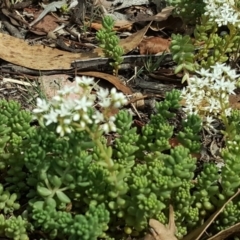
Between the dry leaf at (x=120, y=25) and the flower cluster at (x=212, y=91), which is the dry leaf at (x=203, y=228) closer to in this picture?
the flower cluster at (x=212, y=91)

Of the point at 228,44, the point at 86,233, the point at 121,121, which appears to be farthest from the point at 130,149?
the point at 228,44

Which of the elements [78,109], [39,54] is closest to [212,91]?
[78,109]

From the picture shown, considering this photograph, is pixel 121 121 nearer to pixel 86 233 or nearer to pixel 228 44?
pixel 86 233

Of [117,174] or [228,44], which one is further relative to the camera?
[228,44]

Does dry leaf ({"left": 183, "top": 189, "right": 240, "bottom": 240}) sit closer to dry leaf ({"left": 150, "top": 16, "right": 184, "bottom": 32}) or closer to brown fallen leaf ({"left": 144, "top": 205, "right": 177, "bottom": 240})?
brown fallen leaf ({"left": 144, "top": 205, "right": 177, "bottom": 240})

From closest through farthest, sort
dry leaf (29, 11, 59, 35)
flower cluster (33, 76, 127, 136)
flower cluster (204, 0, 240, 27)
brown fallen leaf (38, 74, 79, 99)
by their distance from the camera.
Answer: flower cluster (33, 76, 127, 136)
flower cluster (204, 0, 240, 27)
brown fallen leaf (38, 74, 79, 99)
dry leaf (29, 11, 59, 35)

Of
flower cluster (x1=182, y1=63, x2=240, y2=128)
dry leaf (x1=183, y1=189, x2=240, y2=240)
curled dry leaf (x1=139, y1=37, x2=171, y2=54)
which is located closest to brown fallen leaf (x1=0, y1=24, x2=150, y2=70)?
curled dry leaf (x1=139, y1=37, x2=171, y2=54)

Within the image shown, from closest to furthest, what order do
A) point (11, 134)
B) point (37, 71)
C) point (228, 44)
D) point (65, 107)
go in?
1. point (65, 107)
2. point (11, 134)
3. point (228, 44)
4. point (37, 71)
